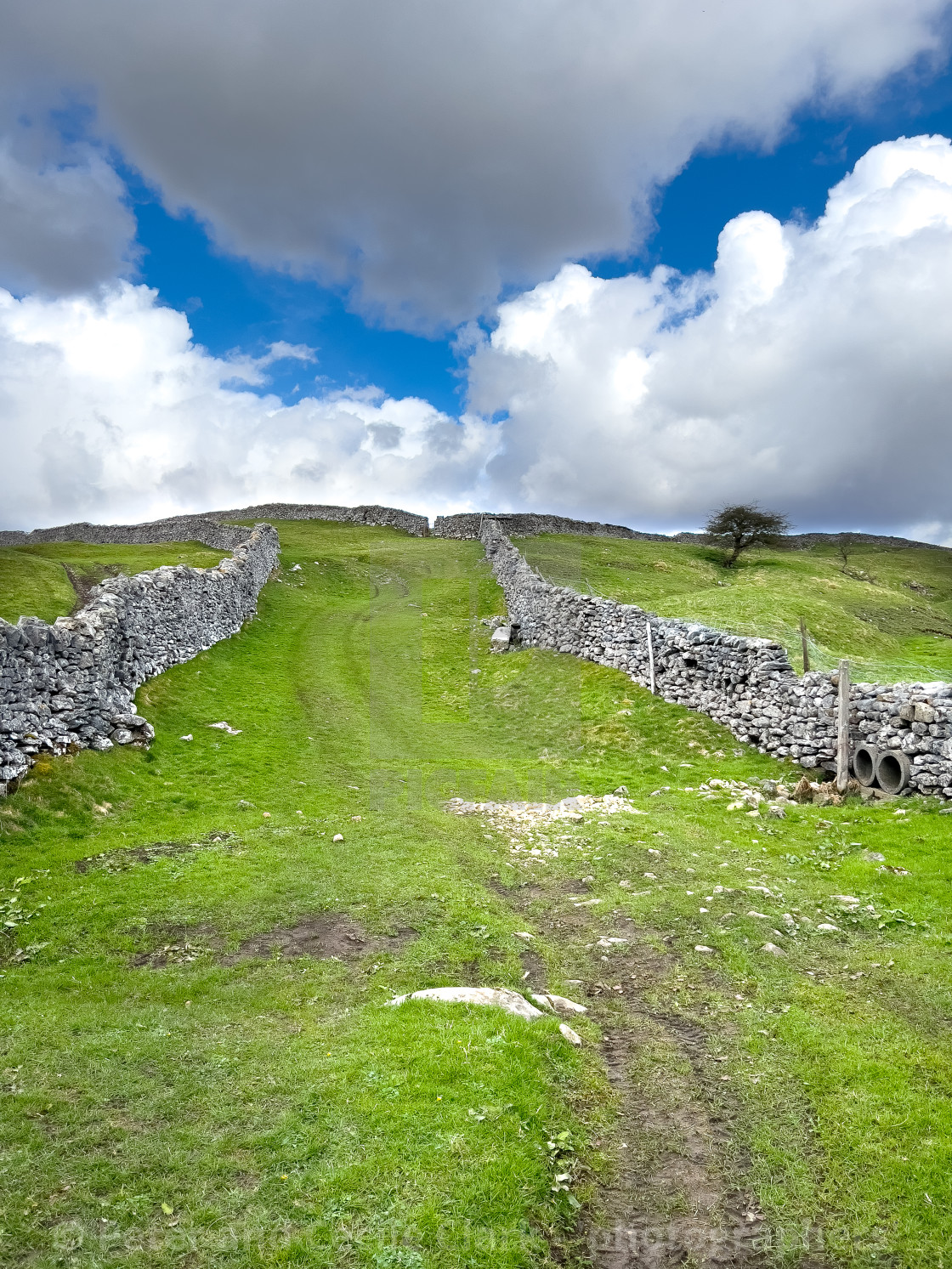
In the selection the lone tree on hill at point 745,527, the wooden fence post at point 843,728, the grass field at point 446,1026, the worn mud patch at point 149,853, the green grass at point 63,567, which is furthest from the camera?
the lone tree on hill at point 745,527

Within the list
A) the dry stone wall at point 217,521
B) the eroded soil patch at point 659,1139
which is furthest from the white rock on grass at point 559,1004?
the dry stone wall at point 217,521

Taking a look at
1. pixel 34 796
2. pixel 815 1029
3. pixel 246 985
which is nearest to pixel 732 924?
pixel 815 1029

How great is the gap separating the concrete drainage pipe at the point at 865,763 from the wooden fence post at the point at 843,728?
0.24 m

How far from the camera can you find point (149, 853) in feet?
48.7

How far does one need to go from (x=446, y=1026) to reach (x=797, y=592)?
4942cm

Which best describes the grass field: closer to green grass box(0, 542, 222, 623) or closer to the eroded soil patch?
the eroded soil patch

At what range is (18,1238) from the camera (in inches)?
226

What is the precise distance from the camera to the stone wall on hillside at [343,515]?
84688mm

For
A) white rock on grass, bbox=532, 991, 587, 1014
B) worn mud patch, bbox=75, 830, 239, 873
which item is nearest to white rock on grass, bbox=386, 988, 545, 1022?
white rock on grass, bbox=532, 991, 587, 1014

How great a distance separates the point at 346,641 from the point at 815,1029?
107 feet

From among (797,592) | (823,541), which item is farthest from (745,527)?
(823,541)

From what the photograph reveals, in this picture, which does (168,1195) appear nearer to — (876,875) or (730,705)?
(876,875)

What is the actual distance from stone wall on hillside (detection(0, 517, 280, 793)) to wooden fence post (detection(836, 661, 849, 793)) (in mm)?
20602

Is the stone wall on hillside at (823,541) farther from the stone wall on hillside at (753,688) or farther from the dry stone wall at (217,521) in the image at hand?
the stone wall on hillside at (753,688)
